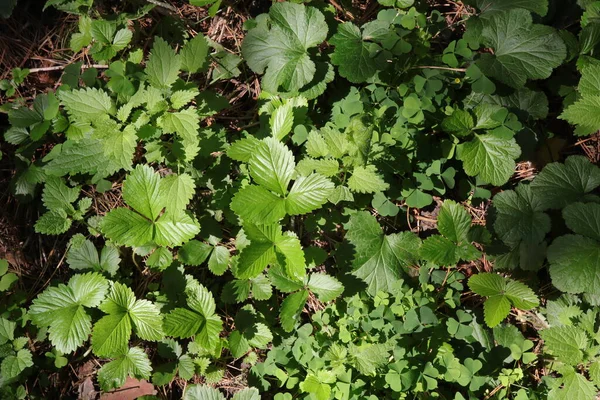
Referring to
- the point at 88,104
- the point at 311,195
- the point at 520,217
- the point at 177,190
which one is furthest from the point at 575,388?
the point at 88,104

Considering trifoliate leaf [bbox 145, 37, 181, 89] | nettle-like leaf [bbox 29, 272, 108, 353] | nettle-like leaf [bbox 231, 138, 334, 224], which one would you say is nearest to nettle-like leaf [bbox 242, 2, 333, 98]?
trifoliate leaf [bbox 145, 37, 181, 89]

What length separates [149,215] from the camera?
2.26 meters

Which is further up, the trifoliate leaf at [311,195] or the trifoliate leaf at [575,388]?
the trifoliate leaf at [311,195]

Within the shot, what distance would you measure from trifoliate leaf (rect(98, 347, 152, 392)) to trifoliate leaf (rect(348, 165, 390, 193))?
1382 millimetres

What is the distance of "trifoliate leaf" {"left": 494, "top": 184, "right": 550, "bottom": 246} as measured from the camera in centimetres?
226

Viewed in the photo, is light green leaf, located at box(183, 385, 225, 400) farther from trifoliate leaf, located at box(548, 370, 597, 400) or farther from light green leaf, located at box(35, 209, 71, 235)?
trifoliate leaf, located at box(548, 370, 597, 400)

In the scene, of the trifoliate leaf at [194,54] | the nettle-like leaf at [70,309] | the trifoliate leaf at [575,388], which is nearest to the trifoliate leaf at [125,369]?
the nettle-like leaf at [70,309]

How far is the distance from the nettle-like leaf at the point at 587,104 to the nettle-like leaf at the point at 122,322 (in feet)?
7.28

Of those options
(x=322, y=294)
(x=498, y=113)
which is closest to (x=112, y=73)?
(x=322, y=294)

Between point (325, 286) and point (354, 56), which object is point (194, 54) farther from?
point (325, 286)

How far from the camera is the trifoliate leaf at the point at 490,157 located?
2303 millimetres

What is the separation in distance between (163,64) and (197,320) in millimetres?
1231

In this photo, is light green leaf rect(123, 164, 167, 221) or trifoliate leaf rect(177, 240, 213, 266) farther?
trifoliate leaf rect(177, 240, 213, 266)

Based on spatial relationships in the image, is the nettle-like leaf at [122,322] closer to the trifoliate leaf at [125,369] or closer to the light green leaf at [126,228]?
the trifoliate leaf at [125,369]
